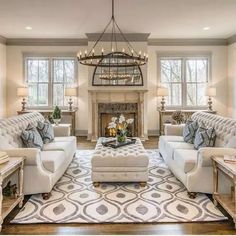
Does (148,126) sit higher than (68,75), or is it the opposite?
(68,75)

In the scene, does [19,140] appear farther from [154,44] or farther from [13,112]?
[154,44]

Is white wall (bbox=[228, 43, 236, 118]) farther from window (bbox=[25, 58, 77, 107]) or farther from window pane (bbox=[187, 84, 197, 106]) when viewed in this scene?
window (bbox=[25, 58, 77, 107])

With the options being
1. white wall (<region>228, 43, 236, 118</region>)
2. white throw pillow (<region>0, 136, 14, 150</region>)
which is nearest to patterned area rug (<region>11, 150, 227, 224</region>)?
white throw pillow (<region>0, 136, 14, 150</region>)

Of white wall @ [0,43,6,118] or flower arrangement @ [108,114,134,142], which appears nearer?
flower arrangement @ [108,114,134,142]

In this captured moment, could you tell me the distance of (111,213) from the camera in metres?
3.10

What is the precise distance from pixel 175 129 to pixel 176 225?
10.4 ft

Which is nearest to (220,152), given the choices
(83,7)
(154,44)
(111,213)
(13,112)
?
(111,213)

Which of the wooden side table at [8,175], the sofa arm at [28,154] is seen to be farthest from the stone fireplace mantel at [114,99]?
the wooden side table at [8,175]

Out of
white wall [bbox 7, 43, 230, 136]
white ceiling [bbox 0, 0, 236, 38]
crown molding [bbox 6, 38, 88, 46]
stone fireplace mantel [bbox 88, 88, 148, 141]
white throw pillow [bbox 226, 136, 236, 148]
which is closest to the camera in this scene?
white throw pillow [bbox 226, 136, 236, 148]

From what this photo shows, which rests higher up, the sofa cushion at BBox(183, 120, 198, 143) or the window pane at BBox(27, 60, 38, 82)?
the window pane at BBox(27, 60, 38, 82)

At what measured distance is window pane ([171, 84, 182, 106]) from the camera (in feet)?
28.2

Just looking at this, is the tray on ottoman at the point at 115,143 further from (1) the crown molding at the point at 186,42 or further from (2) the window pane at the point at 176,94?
(1) the crown molding at the point at 186,42

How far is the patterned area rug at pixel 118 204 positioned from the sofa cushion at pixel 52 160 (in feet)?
1.12

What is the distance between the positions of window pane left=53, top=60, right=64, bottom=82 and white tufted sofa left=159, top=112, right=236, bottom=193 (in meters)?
4.65
